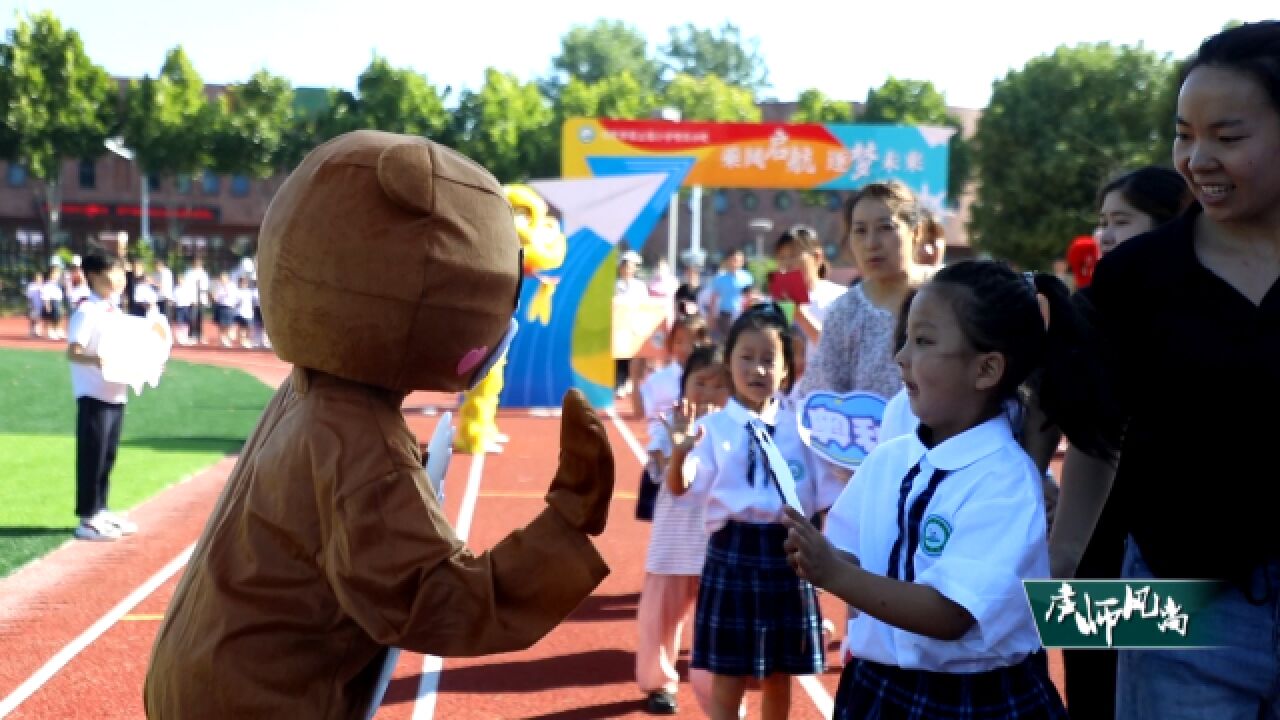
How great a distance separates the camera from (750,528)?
4406 millimetres

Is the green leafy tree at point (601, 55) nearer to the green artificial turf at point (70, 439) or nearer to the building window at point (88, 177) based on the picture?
the building window at point (88, 177)

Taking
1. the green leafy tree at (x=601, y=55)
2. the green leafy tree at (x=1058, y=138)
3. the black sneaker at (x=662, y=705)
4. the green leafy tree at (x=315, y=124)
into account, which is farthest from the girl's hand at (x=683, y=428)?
the green leafy tree at (x=601, y=55)

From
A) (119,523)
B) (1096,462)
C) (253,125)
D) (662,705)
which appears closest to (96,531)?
(119,523)

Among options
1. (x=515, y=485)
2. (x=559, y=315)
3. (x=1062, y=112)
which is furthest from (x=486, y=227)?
(x=1062, y=112)

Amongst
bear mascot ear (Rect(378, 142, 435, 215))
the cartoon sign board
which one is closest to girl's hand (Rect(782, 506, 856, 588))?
bear mascot ear (Rect(378, 142, 435, 215))

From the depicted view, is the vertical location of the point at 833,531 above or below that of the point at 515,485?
above

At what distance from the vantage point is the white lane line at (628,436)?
42.2ft

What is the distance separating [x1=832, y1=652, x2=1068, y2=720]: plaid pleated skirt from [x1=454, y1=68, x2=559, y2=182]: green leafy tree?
47.2 meters

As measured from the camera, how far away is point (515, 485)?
1065cm

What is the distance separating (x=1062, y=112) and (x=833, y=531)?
3526cm

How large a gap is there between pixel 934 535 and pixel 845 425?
173cm

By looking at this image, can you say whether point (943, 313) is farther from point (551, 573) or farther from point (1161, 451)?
point (551, 573)

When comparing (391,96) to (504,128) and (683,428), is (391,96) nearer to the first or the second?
(504,128)

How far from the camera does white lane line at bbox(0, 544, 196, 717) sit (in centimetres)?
516
